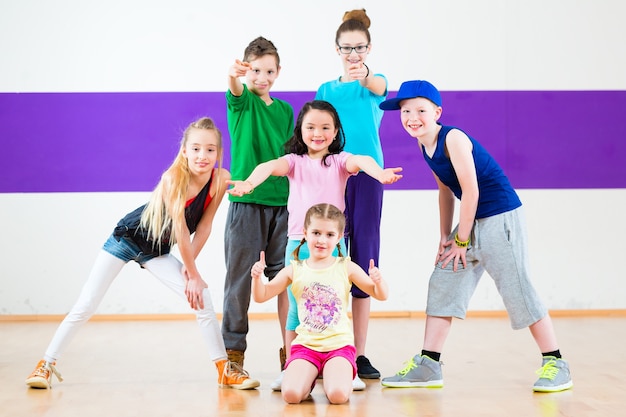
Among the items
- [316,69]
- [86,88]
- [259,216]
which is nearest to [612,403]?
[259,216]

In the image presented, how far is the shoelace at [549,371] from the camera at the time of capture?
289cm

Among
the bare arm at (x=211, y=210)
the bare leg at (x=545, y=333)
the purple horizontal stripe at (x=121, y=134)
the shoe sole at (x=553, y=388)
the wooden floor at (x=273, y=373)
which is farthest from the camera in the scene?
the purple horizontal stripe at (x=121, y=134)

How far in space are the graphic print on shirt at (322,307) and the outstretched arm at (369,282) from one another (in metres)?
0.09

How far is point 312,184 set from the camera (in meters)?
2.98

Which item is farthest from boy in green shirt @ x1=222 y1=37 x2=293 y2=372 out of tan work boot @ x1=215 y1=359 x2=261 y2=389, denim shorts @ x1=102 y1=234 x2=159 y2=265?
denim shorts @ x1=102 y1=234 x2=159 y2=265

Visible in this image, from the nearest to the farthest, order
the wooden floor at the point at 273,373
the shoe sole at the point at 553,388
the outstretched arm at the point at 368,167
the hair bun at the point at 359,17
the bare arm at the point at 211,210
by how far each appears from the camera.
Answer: the wooden floor at the point at 273,373 → the outstretched arm at the point at 368,167 → the shoe sole at the point at 553,388 → the bare arm at the point at 211,210 → the hair bun at the point at 359,17

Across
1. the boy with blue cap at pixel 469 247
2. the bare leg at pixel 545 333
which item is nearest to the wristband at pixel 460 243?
the boy with blue cap at pixel 469 247

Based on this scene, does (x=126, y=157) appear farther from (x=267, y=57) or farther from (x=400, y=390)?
(x=400, y=390)

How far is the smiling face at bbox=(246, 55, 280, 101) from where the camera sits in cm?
315

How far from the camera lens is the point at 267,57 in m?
3.15

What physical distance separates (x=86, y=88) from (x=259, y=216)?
2.10 m

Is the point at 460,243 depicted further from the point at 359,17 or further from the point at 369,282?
the point at 359,17

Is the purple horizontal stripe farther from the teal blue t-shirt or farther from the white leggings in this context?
the white leggings

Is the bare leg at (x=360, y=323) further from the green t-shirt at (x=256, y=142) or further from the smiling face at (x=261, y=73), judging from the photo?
the smiling face at (x=261, y=73)
